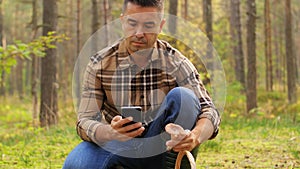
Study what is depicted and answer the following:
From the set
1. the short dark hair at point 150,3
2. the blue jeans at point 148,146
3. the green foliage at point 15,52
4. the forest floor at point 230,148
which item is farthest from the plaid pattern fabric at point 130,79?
the green foliage at point 15,52

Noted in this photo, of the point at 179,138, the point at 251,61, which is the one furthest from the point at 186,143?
the point at 251,61

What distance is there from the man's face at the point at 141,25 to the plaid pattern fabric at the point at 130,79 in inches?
5.7

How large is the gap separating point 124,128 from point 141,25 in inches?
27.3

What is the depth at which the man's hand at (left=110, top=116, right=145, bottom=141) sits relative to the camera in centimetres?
237

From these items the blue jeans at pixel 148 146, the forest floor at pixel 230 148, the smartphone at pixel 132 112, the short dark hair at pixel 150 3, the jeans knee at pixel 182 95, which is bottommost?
the forest floor at pixel 230 148

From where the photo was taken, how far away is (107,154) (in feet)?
9.30

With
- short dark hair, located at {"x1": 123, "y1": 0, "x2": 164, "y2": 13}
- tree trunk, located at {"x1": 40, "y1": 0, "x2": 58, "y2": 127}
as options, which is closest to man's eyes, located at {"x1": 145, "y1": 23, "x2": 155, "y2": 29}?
short dark hair, located at {"x1": 123, "y1": 0, "x2": 164, "y2": 13}

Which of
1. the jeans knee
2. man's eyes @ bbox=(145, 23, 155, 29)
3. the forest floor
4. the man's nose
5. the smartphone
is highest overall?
man's eyes @ bbox=(145, 23, 155, 29)

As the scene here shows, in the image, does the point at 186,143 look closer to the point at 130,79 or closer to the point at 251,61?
the point at 130,79

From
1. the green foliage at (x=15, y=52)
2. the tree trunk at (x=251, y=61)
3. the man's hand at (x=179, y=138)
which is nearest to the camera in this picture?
the man's hand at (x=179, y=138)

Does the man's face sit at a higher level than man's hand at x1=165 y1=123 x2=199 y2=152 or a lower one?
higher

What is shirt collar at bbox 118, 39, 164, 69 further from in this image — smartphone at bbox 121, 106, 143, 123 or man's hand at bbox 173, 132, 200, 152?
man's hand at bbox 173, 132, 200, 152

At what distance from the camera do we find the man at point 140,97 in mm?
2588

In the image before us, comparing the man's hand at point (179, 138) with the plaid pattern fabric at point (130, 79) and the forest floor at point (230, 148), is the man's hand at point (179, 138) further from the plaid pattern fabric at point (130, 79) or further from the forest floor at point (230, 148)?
the forest floor at point (230, 148)
